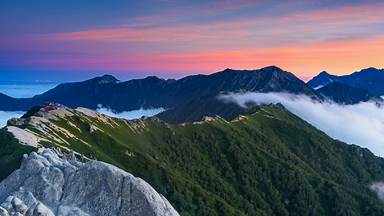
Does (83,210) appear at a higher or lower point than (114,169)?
lower

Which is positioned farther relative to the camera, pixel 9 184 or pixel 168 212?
pixel 9 184

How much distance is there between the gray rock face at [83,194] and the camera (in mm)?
70438

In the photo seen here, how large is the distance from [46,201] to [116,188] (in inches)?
416

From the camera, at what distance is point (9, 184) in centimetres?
8044

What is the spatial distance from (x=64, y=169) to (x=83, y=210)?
418 inches

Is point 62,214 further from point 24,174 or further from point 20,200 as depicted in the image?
point 24,174

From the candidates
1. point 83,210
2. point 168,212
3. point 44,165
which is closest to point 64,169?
point 44,165

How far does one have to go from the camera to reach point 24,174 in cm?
8062

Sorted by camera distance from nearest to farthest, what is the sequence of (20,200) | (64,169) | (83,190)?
(20,200) → (83,190) → (64,169)

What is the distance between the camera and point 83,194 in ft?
243

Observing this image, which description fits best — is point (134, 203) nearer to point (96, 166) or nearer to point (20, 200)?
point (96, 166)

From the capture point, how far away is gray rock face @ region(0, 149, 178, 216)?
70438 mm

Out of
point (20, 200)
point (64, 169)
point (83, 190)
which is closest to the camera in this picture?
point (20, 200)


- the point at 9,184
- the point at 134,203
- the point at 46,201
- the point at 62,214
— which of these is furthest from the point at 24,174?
the point at 134,203
